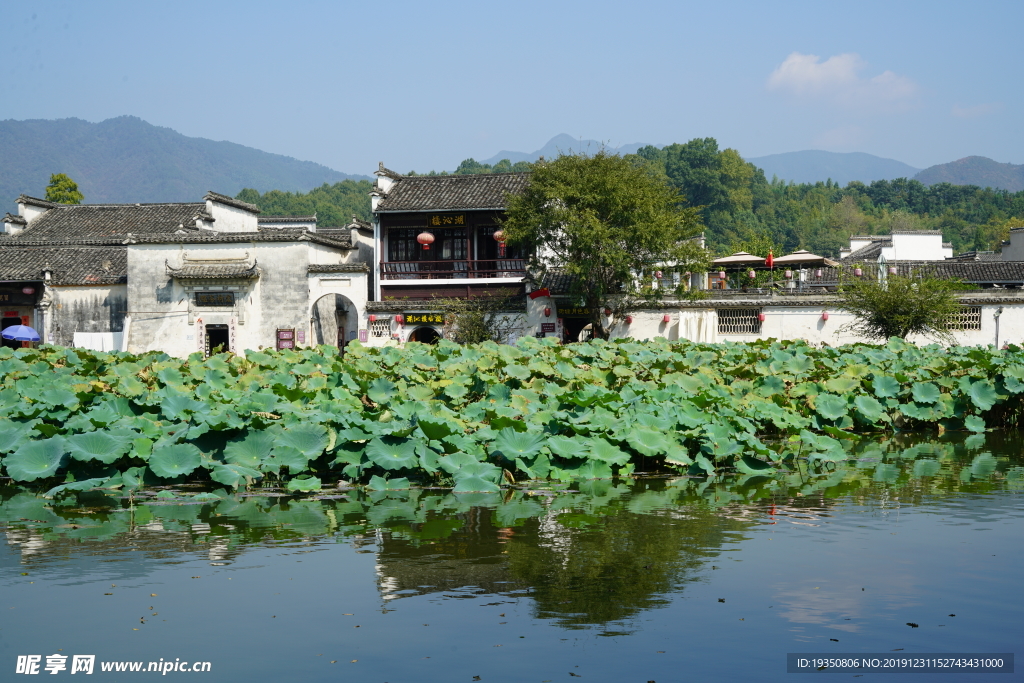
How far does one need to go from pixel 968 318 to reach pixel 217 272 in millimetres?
19655

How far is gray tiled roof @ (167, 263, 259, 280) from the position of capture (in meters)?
26.8

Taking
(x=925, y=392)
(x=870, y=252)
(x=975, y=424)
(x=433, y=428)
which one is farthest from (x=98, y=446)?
(x=870, y=252)

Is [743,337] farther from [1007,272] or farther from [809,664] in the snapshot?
[809,664]

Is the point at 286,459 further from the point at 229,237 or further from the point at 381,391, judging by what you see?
the point at 229,237

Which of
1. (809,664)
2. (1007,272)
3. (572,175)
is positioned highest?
(572,175)

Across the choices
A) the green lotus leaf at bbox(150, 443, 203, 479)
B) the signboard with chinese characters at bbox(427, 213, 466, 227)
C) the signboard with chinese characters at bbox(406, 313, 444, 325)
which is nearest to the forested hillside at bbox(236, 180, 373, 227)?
the signboard with chinese characters at bbox(427, 213, 466, 227)

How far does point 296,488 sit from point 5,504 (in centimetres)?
251

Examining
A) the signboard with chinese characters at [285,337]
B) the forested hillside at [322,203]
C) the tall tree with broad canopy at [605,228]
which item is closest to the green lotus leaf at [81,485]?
the tall tree with broad canopy at [605,228]

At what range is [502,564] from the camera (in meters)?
6.55

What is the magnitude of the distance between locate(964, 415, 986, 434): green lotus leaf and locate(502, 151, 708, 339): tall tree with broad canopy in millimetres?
11950

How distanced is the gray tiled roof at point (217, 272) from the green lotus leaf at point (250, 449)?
18804 mm

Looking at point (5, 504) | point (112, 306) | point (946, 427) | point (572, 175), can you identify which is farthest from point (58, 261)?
point (946, 427)

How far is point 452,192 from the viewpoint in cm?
2834

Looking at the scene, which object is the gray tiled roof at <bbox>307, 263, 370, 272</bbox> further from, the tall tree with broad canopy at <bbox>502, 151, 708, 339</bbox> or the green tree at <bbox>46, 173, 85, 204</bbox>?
the green tree at <bbox>46, 173, 85, 204</bbox>
